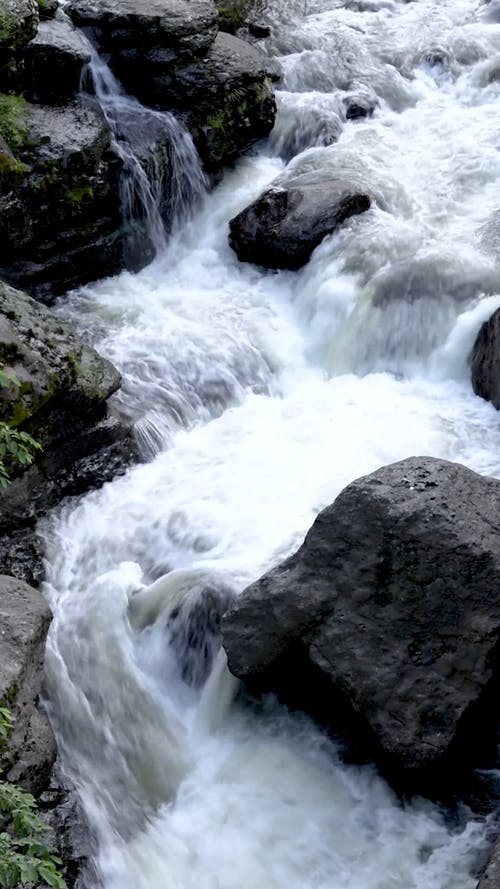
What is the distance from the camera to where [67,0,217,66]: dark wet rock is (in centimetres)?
1133

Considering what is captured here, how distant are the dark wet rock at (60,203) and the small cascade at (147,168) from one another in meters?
0.18

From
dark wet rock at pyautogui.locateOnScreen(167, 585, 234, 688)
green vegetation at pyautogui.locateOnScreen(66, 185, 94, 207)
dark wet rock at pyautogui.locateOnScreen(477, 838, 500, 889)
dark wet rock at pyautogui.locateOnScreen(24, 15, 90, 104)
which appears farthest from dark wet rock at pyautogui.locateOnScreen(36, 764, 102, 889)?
dark wet rock at pyautogui.locateOnScreen(24, 15, 90, 104)

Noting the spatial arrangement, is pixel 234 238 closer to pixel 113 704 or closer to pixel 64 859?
pixel 113 704

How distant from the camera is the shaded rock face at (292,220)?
409 inches

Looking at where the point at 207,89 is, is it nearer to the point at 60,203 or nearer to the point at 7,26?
the point at 7,26

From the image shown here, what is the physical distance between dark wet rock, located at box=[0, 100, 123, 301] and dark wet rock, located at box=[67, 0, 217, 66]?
3.67 feet

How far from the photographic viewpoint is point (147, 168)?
432 inches

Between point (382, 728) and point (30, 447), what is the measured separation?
3.33 metres

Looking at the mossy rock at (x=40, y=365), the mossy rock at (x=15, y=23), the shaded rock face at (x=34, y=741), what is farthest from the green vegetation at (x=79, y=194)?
the shaded rock face at (x=34, y=741)

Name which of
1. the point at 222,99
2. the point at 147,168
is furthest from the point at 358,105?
the point at 147,168

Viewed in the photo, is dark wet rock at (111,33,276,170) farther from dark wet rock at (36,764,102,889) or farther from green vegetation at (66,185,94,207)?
dark wet rock at (36,764,102,889)

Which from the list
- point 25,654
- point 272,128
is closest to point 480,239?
point 272,128

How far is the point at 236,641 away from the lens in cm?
609

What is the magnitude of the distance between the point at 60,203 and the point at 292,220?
2414 millimetres
